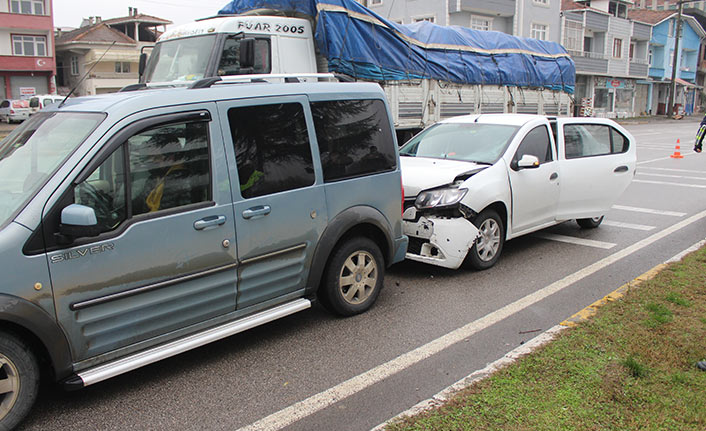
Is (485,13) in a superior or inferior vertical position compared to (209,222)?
superior

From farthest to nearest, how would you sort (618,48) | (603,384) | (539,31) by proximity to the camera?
(618,48) < (539,31) < (603,384)

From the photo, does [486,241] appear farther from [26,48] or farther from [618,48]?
[618,48]

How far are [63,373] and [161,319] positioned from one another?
2.14ft

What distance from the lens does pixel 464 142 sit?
7.49 m

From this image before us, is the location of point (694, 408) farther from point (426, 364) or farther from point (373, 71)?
point (373, 71)

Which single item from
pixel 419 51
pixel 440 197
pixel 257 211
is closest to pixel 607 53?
pixel 419 51

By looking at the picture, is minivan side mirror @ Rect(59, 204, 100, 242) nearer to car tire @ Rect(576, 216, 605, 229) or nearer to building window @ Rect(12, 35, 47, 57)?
car tire @ Rect(576, 216, 605, 229)

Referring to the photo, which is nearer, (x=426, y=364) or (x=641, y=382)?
(x=641, y=382)

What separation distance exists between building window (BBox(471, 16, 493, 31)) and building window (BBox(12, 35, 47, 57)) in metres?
33.7

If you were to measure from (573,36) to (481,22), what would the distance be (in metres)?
12.7

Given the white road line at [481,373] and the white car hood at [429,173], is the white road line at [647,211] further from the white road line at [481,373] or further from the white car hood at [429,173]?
the white road line at [481,373]

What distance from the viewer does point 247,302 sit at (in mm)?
4418

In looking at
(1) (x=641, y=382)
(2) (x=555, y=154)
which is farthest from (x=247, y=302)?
(2) (x=555, y=154)

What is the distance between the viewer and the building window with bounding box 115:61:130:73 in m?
52.8
